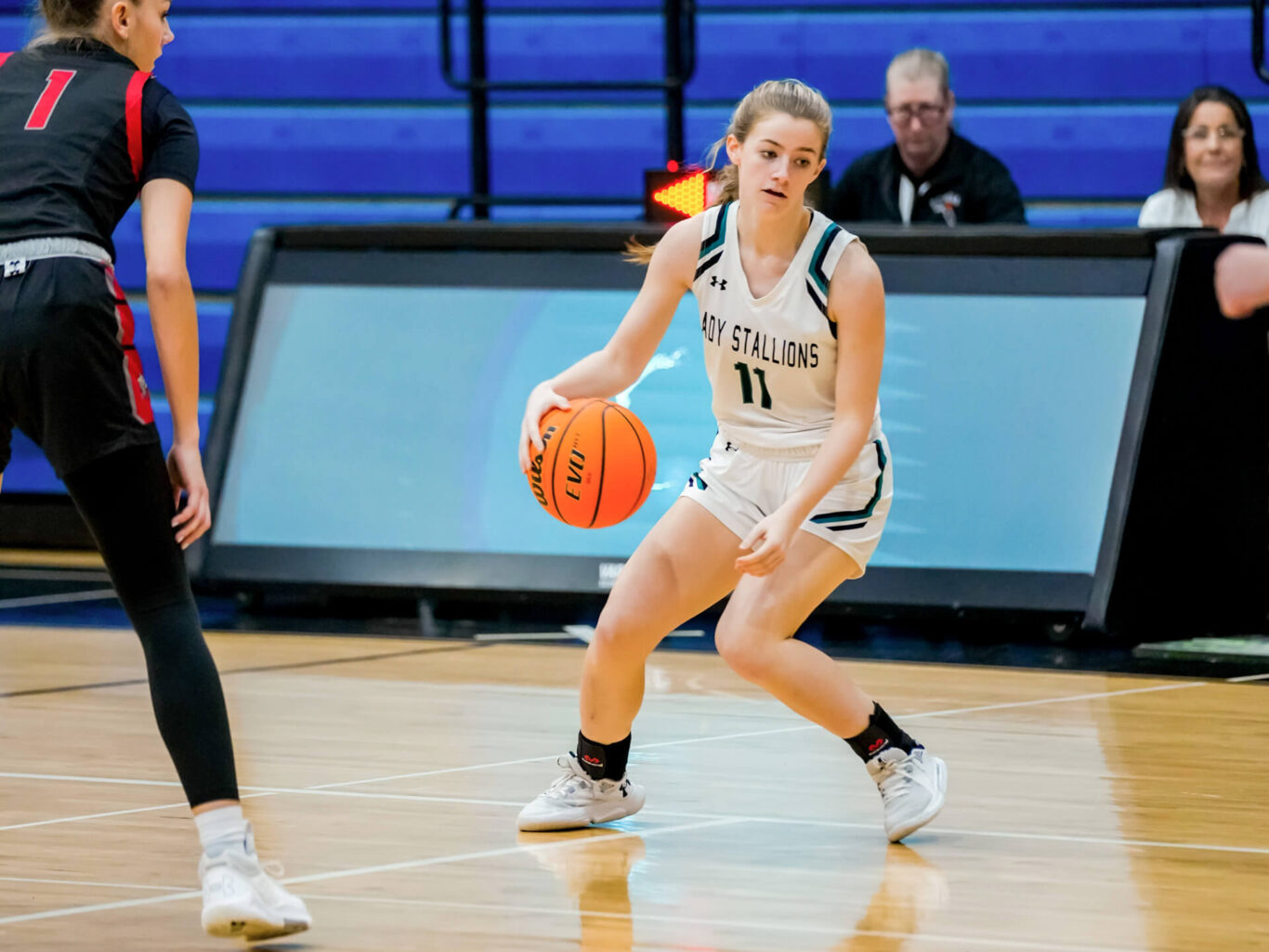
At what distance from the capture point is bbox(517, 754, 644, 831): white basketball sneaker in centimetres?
401

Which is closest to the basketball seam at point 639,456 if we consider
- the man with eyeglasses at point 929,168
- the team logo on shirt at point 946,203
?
the man with eyeglasses at point 929,168

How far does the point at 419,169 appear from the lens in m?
9.48

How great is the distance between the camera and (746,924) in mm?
3340

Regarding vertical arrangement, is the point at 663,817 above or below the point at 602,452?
below

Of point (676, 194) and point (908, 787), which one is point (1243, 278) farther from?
point (676, 194)

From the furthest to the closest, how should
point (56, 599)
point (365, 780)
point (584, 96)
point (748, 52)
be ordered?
point (584, 96) < point (748, 52) < point (56, 599) < point (365, 780)

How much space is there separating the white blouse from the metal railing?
1.94 m

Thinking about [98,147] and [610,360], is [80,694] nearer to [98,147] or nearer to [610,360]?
[610,360]

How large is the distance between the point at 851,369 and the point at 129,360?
1452 mm

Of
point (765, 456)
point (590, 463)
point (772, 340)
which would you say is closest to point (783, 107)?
point (772, 340)

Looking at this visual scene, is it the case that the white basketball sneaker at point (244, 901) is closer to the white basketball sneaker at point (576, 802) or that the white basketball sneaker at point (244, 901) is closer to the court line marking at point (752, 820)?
the white basketball sneaker at point (576, 802)

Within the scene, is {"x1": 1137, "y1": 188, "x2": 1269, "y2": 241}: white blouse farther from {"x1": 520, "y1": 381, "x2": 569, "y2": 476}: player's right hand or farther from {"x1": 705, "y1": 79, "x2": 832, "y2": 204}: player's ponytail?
{"x1": 520, "y1": 381, "x2": 569, "y2": 476}: player's right hand

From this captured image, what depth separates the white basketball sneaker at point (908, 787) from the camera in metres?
3.91

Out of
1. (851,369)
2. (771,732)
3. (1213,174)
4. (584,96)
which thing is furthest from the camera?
(584,96)
